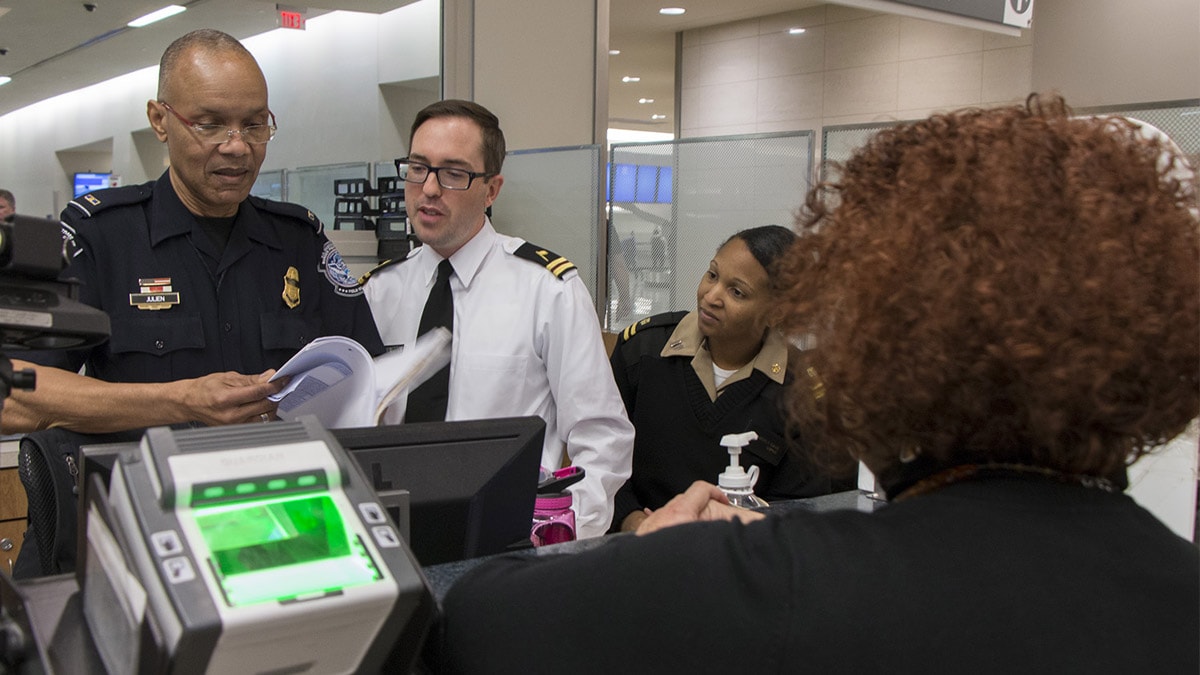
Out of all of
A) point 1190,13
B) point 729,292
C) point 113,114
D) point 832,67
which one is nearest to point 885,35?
point 832,67

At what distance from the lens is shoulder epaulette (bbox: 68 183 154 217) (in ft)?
6.12

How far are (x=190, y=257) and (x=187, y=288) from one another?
0.06 m

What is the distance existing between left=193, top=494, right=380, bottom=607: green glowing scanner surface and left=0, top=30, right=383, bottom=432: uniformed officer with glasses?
97 cm

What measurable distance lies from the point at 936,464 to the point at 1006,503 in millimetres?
80

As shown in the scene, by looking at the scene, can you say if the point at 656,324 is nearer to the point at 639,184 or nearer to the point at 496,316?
the point at 496,316

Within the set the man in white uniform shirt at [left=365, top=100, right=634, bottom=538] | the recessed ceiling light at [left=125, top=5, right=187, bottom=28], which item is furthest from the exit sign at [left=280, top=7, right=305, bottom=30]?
the man in white uniform shirt at [left=365, top=100, right=634, bottom=538]

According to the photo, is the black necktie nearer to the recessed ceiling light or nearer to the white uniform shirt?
the white uniform shirt

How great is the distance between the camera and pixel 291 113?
6.23 metres

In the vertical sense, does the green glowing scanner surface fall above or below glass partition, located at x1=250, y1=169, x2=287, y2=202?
below

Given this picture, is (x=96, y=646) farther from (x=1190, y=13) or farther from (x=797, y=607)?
(x=1190, y=13)

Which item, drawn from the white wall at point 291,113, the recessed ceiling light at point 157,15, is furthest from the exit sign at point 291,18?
the recessed ceiling light at point 157,15

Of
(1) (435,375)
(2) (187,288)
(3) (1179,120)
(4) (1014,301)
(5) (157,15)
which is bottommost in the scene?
(1) (435,375)

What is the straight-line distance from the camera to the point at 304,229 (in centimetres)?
213

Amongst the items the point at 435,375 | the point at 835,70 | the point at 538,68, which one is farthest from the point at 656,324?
the point at 835,70
